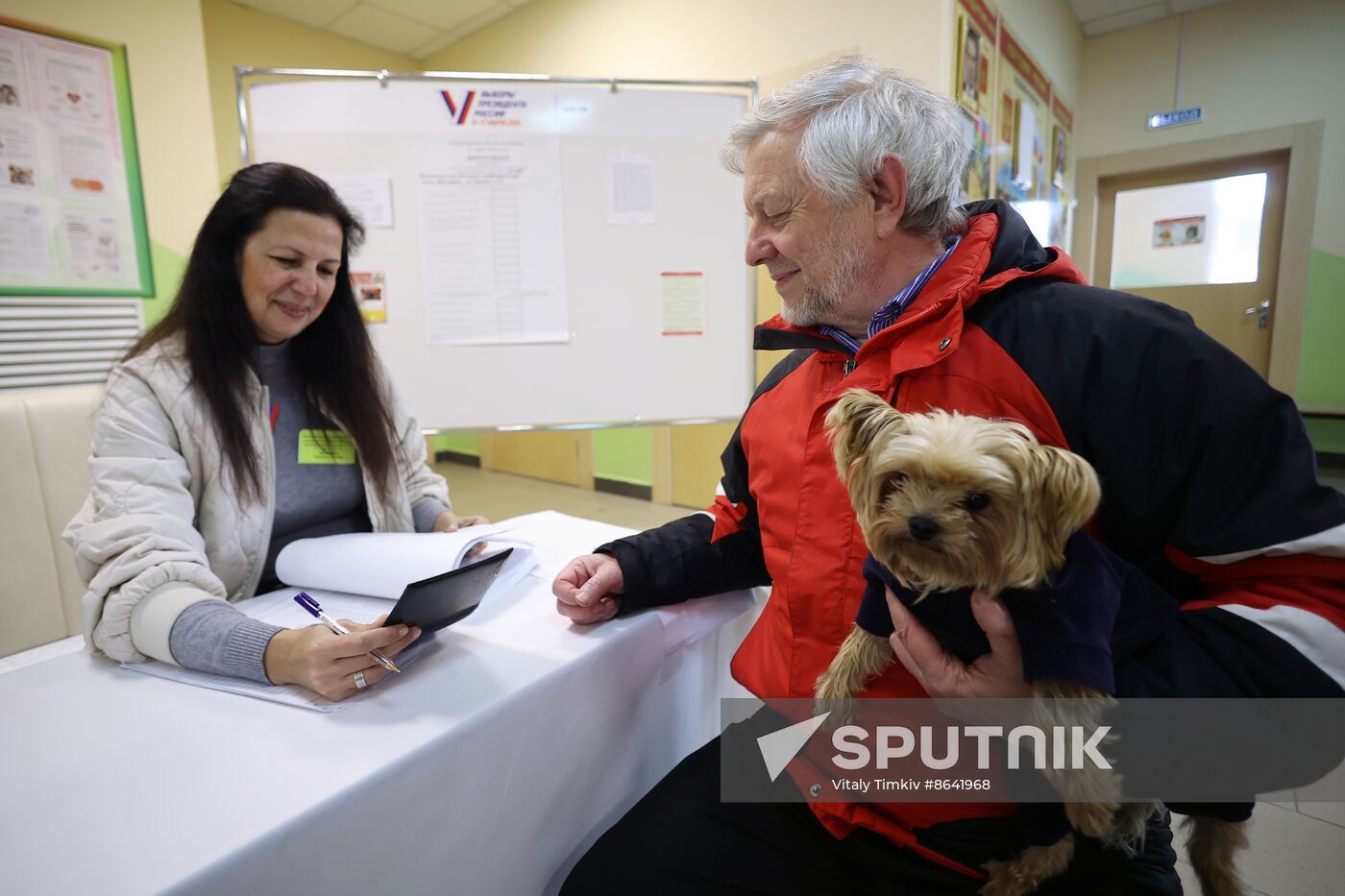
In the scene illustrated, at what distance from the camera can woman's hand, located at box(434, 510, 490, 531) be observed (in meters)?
1.58

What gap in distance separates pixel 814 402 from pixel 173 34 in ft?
12.1

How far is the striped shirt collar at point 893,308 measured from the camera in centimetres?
93

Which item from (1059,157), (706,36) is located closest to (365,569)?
(706,36)

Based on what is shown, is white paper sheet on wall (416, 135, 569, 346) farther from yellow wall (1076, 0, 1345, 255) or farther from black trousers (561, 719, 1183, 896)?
yellow wall (1076, 0, 1345, 255)

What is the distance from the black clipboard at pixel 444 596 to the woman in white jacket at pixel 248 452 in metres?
0.04

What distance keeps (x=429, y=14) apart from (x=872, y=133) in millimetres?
5167

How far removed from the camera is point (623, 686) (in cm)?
106

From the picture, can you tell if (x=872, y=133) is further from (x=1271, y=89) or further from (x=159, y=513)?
(x=1271, y=89)

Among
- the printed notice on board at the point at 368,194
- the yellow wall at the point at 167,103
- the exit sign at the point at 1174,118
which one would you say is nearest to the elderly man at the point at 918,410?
the printed notice on board at the point at 368,194

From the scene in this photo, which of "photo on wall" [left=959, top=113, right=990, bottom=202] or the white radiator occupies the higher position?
"photo on wall" [left=959, top=113, right=990, bottom=202]

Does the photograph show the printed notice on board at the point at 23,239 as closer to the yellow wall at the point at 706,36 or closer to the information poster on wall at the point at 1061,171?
the yellow wall at the point at 706,36

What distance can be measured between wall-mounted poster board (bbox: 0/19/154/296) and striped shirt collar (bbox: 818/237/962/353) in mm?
3431

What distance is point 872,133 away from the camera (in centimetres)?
92

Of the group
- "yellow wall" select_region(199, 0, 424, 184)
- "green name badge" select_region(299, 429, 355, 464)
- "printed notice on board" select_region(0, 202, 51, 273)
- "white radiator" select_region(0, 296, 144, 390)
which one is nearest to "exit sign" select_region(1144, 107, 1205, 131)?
"green name badge" select_region(299, 429, 355, 464)
